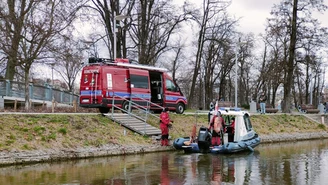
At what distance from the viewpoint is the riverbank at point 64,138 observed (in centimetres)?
1498

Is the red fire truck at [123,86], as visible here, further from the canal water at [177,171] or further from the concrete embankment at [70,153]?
the canal water at [177,171]

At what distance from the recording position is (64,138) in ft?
55.1

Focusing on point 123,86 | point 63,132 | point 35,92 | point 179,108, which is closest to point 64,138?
point 63,132

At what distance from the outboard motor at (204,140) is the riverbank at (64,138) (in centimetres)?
225

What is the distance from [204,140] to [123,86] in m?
6.99

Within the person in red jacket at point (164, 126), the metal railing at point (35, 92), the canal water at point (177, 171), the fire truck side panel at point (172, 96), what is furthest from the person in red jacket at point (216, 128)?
the metal railing at point (35, 92)

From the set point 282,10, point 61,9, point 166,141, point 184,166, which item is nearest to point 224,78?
point 282,10

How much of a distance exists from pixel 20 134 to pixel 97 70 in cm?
672

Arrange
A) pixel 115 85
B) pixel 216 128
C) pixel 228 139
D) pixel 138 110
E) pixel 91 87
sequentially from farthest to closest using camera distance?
1. pixel 138 110
2. pixel 115 85
3. pixel 91 87
4. pixel 228 139
5. pixel 216 128

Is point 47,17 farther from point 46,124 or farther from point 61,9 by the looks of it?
point 46,124

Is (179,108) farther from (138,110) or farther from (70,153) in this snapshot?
(70,153)

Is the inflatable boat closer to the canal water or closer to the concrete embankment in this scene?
the canal water

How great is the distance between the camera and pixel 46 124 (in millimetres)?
17297

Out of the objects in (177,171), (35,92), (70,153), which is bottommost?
(177,171)
